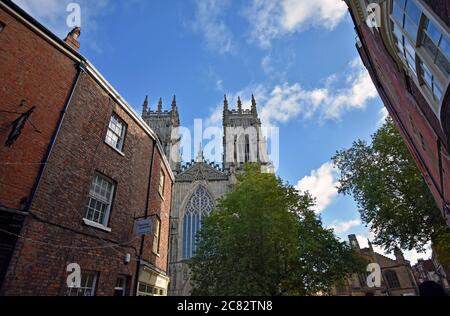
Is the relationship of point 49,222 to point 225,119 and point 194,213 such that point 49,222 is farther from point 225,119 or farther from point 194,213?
point 225,119

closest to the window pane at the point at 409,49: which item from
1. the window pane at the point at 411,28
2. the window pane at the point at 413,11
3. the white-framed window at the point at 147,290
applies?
the window pane at the point at 411,28

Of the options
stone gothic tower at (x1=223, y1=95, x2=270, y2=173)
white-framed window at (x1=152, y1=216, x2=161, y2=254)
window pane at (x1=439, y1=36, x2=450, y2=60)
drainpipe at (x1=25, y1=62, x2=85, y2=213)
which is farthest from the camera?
stone gothic tower at (x1=223, y1=95, x2=270, y2=173)

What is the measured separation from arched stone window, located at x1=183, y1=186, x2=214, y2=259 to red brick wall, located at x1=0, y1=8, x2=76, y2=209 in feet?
87.0

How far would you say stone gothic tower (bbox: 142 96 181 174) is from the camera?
140ft

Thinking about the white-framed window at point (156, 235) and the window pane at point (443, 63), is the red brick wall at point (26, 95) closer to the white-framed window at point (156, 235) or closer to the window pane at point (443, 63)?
the white-framed window at point (156, 235)

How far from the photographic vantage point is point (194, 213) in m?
35.5

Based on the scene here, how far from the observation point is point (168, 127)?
46.1 meters

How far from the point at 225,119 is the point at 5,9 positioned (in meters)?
39.5

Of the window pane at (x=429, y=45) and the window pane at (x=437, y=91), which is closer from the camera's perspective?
the window pane at (x=429, y=45)

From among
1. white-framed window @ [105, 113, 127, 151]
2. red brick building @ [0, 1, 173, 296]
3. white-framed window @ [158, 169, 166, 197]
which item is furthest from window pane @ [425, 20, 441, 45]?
white-framed window @ [158, 169, 166, 197]

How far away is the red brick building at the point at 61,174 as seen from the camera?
21.9 ft

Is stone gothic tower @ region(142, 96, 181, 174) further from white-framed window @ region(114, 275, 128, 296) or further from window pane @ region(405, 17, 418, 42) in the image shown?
window pane @ region(405, 17, 418, 42)

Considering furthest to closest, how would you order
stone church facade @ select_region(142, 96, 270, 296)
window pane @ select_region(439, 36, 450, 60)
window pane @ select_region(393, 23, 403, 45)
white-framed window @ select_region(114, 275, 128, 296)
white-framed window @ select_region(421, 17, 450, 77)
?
stone church facade @ select_region(142, 96, 270, 296), white-framed window @ select_region(114, 275, 128, 296), window pane @ select_region(393, 23, 403, 45), white-framed window @ select_region(421, 17, 450, 77), window pane @ select_region(439, 36, 450, 60)

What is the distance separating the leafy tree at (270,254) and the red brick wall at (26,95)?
9.85 metres
